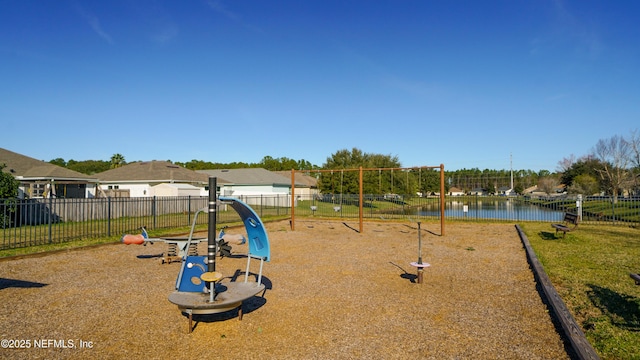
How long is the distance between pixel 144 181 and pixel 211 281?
101ft

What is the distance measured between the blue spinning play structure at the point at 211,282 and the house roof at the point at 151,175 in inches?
1139

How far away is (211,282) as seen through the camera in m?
5.01

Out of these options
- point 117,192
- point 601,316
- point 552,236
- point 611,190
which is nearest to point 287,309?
point 601,316

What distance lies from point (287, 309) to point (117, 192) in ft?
99.5

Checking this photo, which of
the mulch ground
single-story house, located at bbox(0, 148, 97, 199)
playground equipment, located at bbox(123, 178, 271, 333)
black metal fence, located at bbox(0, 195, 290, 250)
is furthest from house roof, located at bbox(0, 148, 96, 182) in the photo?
playground equipment, located at bbox(123, 178, 271, 333)

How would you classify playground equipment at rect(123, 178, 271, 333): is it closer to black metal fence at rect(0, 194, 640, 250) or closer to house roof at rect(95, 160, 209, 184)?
black metal fence at rect(0, 194, 640, 250)

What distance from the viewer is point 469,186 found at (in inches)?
5192

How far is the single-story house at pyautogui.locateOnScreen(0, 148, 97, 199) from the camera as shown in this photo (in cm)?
2361

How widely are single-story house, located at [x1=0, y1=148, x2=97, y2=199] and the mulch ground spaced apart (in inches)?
672

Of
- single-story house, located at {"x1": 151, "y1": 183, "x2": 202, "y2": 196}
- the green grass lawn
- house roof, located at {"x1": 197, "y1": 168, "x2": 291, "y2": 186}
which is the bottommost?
the green grass lawn

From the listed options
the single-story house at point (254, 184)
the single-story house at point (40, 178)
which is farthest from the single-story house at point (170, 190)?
the single-story house at point (254, 184)

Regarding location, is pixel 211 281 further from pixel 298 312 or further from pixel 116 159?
pixel 116 159

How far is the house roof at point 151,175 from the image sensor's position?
32.7 metres

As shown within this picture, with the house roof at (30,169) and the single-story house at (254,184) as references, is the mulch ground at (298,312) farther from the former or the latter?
the single-story house at (254,184)
